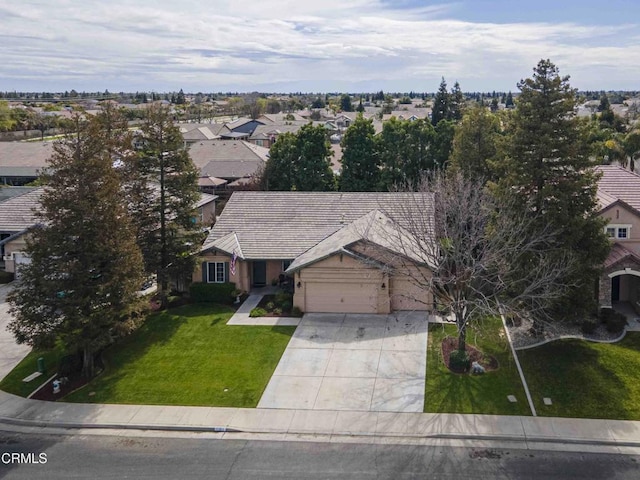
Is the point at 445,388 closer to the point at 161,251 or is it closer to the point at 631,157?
the point at 161,251

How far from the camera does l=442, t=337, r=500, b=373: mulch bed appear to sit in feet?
77.5

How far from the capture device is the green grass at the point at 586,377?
802 inches

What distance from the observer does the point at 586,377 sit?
22.3m

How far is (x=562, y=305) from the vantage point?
24062mm

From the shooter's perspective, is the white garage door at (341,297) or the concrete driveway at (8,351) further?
the white garage door at (341,297)

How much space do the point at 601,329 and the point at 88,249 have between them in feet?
71.6

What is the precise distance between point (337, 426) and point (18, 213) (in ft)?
96.6

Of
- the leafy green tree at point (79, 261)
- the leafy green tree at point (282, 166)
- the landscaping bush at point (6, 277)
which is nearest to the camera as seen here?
the leafy green tree at point (79, 261)

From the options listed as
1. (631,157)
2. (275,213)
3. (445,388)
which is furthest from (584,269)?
(631,157)

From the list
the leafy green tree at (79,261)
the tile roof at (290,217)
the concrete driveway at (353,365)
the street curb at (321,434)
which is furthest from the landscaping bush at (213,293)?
the street curb at (321,434)

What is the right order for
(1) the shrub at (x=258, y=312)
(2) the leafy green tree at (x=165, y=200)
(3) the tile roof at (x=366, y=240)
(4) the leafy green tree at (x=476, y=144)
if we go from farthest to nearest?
(4) the leafy green tree at (x=476, y=144)
(2) the leafy green tree at (x=165, y=200)
(1) the shrub at (x=258, y=312)
(3) the tile roof at (x=366, y=240)

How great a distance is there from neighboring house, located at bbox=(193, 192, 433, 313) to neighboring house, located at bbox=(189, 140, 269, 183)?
826 inches

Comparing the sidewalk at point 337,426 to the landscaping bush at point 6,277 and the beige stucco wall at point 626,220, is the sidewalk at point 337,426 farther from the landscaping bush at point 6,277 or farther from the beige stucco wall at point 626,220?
the landscaping bush at point 6,277

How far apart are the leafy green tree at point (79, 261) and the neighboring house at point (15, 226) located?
1417 cm
